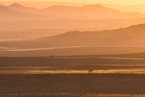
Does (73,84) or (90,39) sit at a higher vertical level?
(73,84)

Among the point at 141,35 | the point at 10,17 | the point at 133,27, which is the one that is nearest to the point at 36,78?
the point at 141,35

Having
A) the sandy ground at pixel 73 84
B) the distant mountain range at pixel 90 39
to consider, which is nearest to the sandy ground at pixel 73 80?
the sandy ground at pixel 73 84

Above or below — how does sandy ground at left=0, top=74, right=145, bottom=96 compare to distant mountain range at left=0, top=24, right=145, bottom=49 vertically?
above

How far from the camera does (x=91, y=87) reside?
835 cm

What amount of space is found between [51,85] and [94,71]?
212 cm

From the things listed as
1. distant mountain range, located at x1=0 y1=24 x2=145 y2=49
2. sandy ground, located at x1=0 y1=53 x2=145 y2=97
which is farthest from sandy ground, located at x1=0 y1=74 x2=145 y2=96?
distant mountain range, located at x1=0 y1=24 x2=145 y2=49

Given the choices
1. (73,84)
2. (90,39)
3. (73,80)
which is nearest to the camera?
(73,84)

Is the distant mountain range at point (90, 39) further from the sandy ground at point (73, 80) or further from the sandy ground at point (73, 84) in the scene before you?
the sandy ground at point (73, 84)

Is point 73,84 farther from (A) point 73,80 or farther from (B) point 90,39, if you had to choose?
(B) point 90,39

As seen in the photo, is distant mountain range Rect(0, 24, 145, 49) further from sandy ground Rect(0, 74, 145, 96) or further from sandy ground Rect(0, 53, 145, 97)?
sandy ground Rect(0, 74, 145, 96)

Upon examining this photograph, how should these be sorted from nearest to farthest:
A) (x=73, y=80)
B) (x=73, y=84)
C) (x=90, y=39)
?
1. (x=73, y=84)
2. (x=73, y=80)
3. (x=90, y=39)

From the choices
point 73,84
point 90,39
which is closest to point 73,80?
point 73,84

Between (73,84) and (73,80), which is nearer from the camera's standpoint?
(73,84)

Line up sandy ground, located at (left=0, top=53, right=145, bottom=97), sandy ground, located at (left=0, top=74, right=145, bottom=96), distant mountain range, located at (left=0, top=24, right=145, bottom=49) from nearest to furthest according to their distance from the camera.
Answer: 1. sandy ground, located at (left=0, top=53, right=145, bottom=97)
2. sandy ground, located at (left=0, top=74, right=145, bottom=96)
3. distant mountain range, located at (left=0, top=24, right=145, bottom=49)
